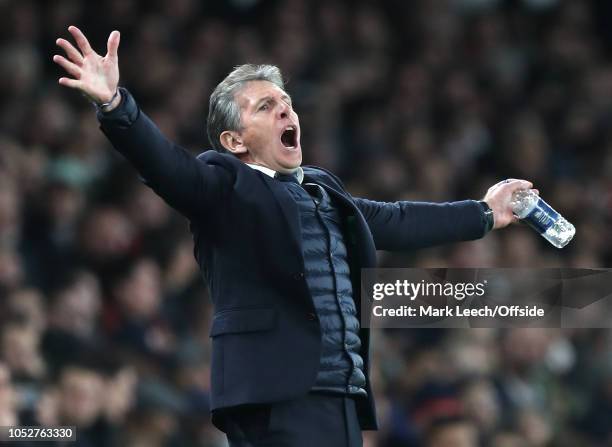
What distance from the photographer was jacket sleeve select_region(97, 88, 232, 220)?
288 cm

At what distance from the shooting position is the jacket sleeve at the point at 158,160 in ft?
9.45

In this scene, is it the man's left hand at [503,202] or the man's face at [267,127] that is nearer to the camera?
the man's face at [267,127]

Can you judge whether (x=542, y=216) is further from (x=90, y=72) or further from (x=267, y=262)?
(x=90, y=72)

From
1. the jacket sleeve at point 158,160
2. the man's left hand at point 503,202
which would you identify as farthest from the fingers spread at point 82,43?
the man's left hand at point 503,202

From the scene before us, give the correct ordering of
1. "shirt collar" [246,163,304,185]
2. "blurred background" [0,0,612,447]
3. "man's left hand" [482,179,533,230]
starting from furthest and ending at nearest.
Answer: "blurred background" [0,0,612,447] < "man's left hand" [482,179,533,230] < "shirt collar" [246,163,304,185]

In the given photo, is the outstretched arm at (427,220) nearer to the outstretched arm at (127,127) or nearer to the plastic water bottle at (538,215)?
the plastic water bottle at (538,215)

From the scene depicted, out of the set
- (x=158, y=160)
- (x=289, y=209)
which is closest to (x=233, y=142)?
(x=289, y=209)

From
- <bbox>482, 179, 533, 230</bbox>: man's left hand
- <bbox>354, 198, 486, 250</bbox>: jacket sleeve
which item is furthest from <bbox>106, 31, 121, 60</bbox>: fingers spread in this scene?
<bbox>482, 179, 533, 230</bbox>: man's left hand

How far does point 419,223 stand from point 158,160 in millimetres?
874

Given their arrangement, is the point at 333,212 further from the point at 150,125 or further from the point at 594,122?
the point at 594,122

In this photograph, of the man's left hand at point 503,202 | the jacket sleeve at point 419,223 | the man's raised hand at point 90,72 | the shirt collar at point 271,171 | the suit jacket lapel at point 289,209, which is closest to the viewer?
the man's raised hand at point 90,72

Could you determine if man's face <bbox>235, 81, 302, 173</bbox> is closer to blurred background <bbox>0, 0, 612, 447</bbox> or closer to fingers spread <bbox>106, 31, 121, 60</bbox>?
fingers spread <bbox>106, 31, 121, 60</bbox>

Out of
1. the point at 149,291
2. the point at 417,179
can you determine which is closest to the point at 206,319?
the point at 149,291

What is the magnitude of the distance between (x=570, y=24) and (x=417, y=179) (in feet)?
8.37
